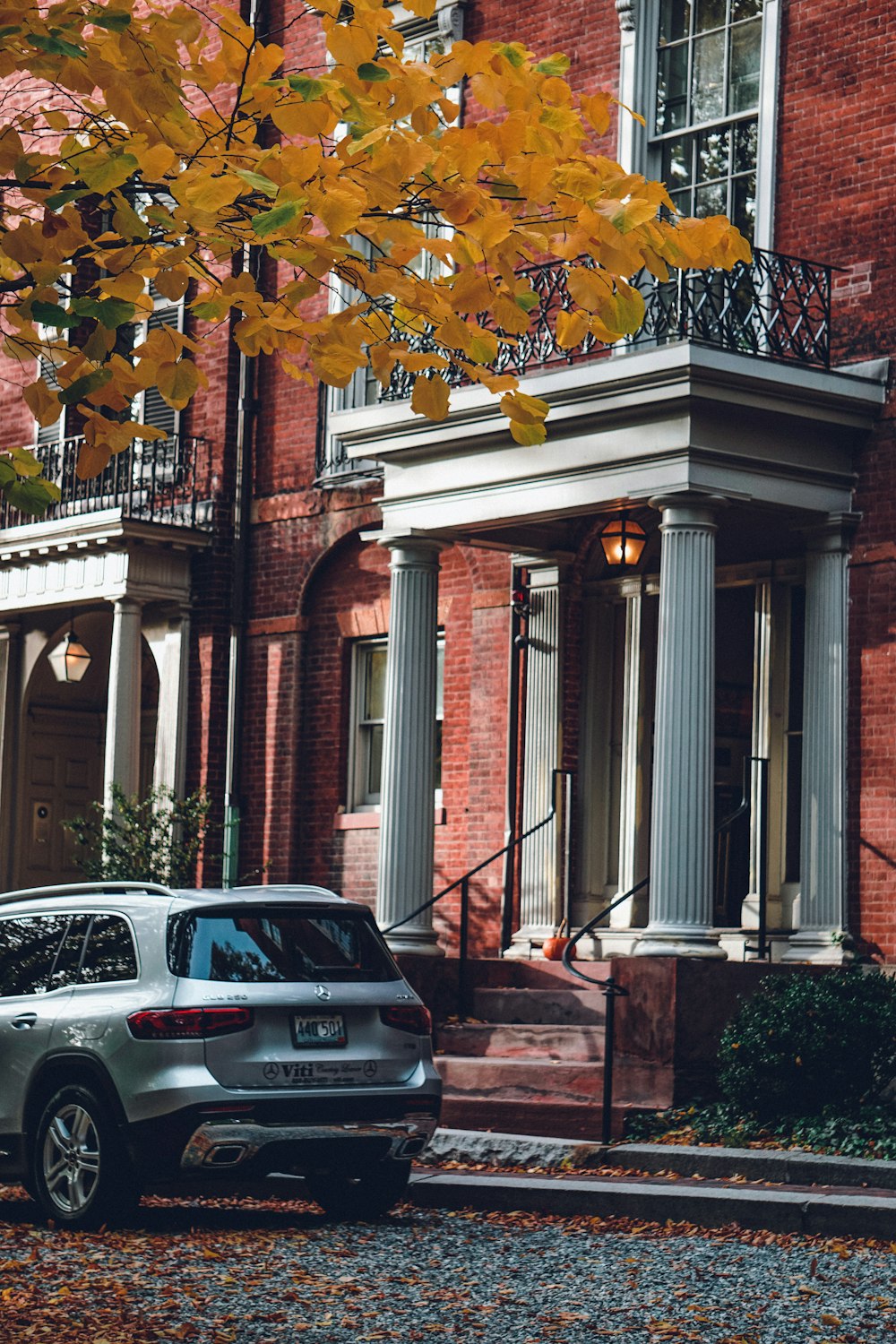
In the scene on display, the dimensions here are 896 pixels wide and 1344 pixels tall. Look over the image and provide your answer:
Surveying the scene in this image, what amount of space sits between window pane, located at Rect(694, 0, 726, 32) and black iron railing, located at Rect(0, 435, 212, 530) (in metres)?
6.44

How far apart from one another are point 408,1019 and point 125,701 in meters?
9.69

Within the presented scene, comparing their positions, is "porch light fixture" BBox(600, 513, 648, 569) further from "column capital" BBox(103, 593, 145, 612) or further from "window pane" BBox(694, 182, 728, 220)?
"column capital" BBox(103, 593, 145, 612)

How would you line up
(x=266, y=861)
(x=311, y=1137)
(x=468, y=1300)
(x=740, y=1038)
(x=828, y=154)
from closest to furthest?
(x=468, y=1300), (x=311, y=1137), (x=740, y=1038), (x=828, y=154), (x=266, y=861)

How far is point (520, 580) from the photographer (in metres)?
17.4

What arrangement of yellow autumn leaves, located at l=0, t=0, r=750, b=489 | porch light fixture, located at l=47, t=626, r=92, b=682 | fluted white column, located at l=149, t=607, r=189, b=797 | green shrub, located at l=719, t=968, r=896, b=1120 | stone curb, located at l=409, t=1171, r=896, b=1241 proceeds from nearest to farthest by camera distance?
yellow autumn leaves, located at l=0, t=0, r=750, b=489, stone curb, located at l=409, t=1171, r=896, b=1241, green shrub, located at l=719, t=968, r=896, b=1120, fluted white column, located at l=149, t=607, r=189, b=797, porch light fixture, located at l=47, t=626, r=92, b=682

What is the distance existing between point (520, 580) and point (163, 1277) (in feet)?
31.8

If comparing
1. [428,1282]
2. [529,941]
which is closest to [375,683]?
[529,941]

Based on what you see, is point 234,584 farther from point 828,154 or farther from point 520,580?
point 828,154

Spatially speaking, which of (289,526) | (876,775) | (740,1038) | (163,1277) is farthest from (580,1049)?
(289,526)

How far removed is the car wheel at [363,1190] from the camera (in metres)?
10.5

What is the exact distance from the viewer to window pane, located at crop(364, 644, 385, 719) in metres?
19.3

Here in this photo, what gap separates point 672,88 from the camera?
17.0m

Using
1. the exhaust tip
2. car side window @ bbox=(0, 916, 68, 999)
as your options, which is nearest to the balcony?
car side window @ bbox=(0, 916, 68, 999)

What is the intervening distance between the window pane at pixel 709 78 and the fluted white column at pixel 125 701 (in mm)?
6978
